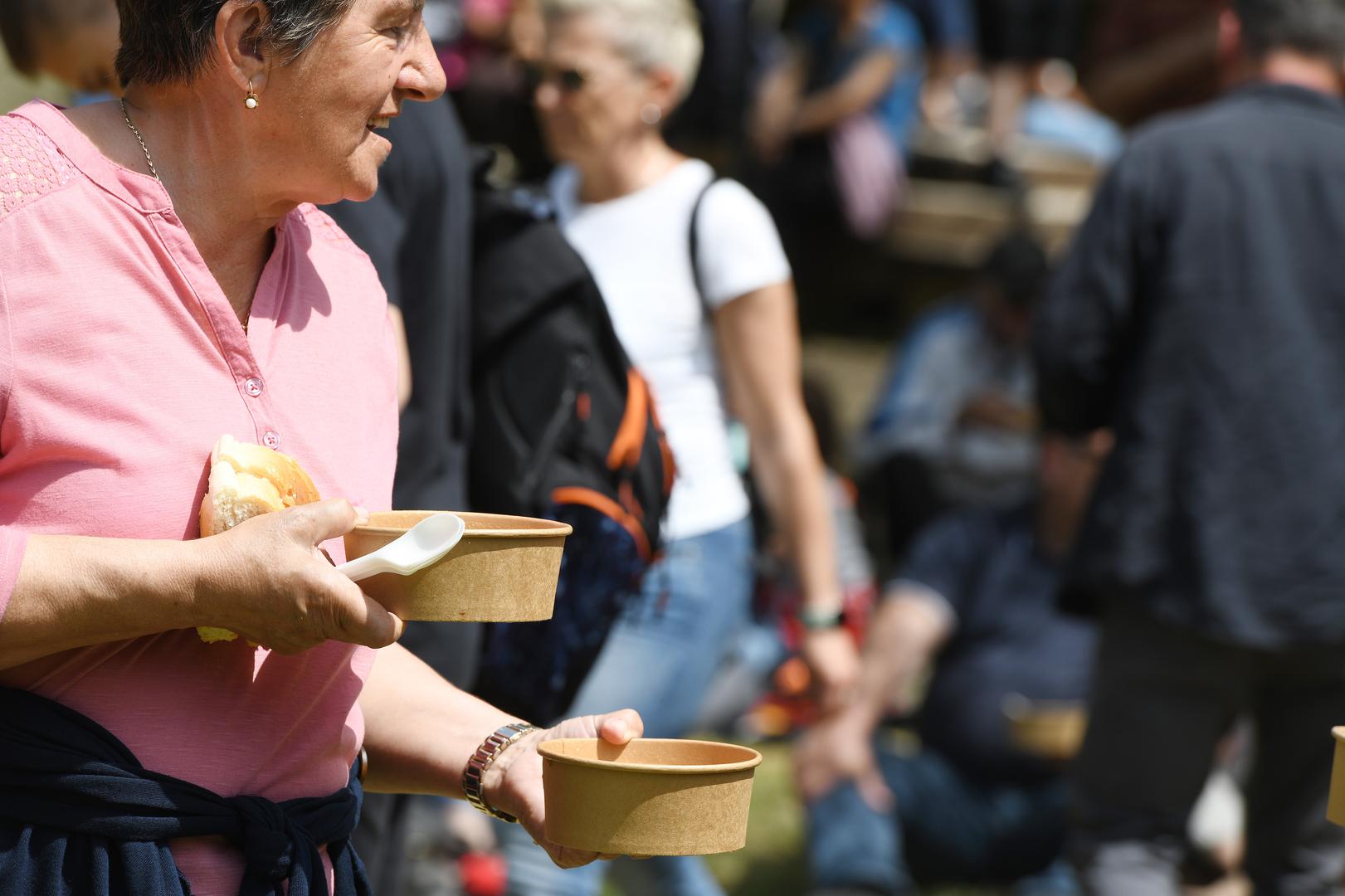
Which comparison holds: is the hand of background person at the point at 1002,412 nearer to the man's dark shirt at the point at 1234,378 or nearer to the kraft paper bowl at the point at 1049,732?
the kraft paper bowl at the point at 1049,732

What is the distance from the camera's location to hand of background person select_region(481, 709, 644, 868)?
163 centimetres

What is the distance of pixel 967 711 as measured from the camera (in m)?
4.79

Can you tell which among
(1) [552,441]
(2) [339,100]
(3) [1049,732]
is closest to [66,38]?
(1) [552,441]

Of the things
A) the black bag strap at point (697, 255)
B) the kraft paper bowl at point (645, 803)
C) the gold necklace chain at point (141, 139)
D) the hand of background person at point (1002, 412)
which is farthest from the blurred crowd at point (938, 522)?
the kraft paper bowl at point (645, 803)

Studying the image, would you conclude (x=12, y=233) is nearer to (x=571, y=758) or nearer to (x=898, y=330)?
(x=571, y=758)

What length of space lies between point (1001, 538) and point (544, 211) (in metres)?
2.77

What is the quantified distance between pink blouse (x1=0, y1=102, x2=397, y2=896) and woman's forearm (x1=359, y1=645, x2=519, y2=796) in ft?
0.35

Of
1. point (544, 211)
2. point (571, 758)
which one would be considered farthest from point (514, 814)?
point (544, 211)

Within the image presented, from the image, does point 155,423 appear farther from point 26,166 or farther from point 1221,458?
point 1221,458

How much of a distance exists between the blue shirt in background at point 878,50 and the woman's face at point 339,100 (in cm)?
575

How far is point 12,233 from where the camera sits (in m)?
1.40

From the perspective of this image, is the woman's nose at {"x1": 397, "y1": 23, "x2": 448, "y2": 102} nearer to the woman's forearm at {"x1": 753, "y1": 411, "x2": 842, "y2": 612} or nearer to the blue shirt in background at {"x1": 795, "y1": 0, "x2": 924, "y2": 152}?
the woman's forearm at {"x1": 753, "y1": 411, "x2": 842, "y2": 612}

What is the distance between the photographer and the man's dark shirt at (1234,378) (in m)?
3.31

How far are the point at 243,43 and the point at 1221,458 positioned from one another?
2.39 metres
